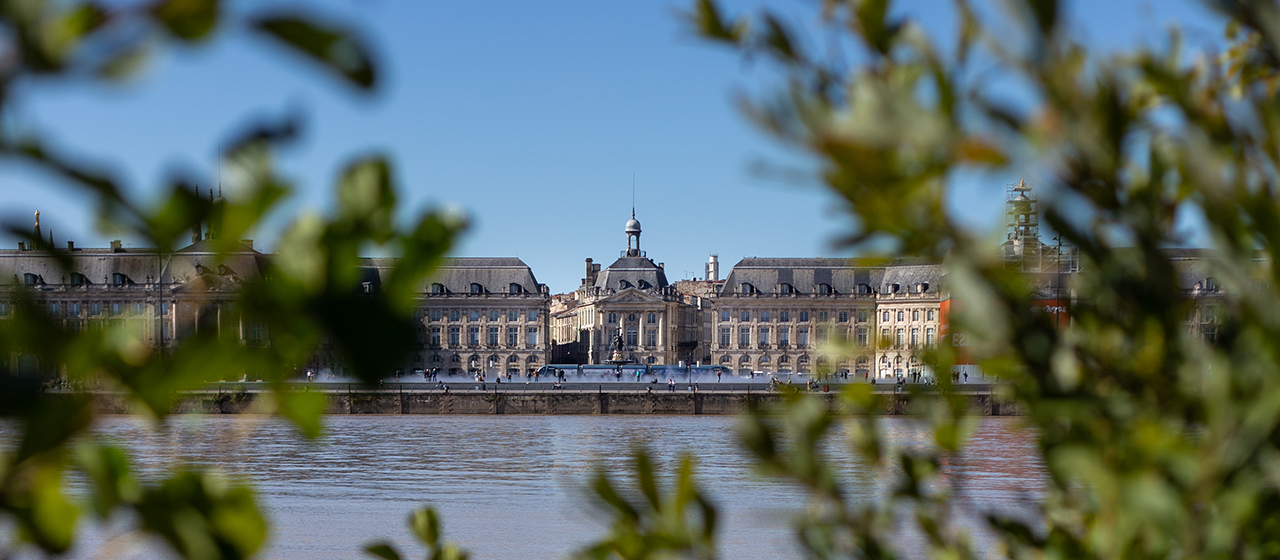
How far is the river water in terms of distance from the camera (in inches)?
830

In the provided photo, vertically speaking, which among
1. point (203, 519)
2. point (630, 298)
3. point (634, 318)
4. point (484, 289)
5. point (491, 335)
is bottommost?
point (491, 335)

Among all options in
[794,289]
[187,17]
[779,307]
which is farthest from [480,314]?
[187,17]

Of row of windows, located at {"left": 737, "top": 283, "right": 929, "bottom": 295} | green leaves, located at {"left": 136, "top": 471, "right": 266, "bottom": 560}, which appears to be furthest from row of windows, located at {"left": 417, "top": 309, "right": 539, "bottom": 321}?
green leaves, located at {"left": 136, "top": 471, "right": 266, "bottom": 560}

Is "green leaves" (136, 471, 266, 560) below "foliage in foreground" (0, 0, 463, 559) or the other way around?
below

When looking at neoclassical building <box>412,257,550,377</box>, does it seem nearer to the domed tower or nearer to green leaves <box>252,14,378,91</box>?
the domed tower

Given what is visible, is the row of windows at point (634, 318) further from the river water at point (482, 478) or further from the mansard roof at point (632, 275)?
the river water at point (482, 478)

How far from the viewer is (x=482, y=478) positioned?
3030 cm

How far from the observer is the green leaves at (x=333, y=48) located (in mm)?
711

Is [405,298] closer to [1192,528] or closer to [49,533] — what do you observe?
[49,533]

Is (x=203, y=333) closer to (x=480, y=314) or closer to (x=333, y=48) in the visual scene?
(x=333, y=48)

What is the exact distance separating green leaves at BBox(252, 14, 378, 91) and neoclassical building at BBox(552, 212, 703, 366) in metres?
101

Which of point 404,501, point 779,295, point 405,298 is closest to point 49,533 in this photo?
point 405,298

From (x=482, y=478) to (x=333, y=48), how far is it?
30.4 m

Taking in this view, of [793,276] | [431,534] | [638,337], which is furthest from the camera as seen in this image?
[638,337]
